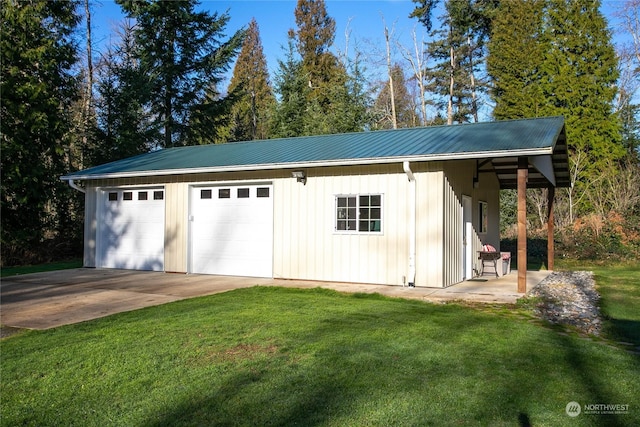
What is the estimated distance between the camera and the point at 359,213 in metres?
10.0

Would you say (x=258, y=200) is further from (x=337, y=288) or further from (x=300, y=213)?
(x=337, y=288)

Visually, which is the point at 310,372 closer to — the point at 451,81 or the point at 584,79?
the point at 584,79

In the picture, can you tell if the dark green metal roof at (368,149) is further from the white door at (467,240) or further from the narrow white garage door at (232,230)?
the white door at (467,240)

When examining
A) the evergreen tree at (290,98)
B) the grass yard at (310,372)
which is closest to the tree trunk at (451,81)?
the evergreen tree at (290,98)

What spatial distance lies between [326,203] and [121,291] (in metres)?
4.28

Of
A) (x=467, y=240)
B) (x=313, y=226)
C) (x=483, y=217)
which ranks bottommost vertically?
(x=467, y=240)

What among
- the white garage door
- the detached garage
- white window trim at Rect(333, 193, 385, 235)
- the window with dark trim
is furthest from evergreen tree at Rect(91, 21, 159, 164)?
the window with dark trim

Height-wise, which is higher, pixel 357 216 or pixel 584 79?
pixel 584 79

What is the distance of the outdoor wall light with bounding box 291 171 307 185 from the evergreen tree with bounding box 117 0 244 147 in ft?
46.0

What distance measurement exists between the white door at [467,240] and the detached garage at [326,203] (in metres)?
0.03

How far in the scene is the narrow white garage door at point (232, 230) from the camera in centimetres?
1119

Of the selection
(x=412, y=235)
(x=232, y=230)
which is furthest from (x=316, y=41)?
(x=412, y=235)

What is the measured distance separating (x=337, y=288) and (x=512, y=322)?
12.3ft

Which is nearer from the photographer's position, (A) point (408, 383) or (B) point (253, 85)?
(A) point (408, 383)
